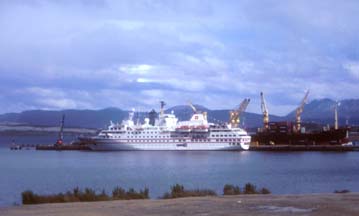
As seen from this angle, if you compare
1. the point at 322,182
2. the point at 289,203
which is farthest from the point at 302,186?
the point at 289,203

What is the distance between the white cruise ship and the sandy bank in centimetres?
8247

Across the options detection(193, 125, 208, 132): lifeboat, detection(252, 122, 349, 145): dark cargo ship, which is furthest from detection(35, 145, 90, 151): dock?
detection(252, 122, 349, 145): dark cargo ship

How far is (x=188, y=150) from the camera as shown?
99938 mm

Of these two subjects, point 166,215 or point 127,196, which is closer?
point 166,215

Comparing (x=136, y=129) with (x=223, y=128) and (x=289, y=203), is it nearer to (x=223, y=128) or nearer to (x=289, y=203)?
(x=223, y=128)

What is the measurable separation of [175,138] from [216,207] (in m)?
85.8

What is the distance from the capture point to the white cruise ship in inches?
3942

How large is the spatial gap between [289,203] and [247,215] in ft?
8.90

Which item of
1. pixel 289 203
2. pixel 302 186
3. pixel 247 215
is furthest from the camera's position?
pixel 302 186

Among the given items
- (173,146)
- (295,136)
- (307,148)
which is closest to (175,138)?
(173,146)

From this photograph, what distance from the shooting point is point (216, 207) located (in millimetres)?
15414

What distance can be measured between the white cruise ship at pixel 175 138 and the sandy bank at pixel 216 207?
82.5 meters

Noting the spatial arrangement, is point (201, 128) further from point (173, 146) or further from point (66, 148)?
point (66, 148)

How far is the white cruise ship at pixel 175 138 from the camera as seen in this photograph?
100 meters
